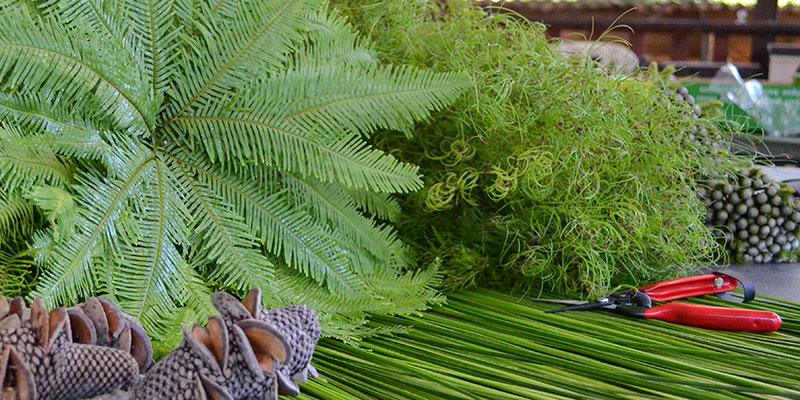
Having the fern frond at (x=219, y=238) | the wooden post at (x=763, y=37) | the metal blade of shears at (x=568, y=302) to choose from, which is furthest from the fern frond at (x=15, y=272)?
the wooden post at (x=763, y=37)

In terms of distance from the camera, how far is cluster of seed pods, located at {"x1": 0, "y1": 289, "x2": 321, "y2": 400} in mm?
475

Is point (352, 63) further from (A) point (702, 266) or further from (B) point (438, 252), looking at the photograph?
(A) point (702, 266)

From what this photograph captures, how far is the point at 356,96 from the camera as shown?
2.84ft

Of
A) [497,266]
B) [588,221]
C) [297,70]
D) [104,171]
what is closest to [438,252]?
[497,266]

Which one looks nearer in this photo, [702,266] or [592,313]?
[592,313]

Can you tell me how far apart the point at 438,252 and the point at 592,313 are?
0.71 ft

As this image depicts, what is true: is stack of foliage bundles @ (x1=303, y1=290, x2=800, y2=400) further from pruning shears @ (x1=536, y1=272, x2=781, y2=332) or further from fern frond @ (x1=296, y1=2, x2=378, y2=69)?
fern frond @ (x1=296, y1=2, x2=378, y2=69)

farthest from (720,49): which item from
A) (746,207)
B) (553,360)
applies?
(553,360)

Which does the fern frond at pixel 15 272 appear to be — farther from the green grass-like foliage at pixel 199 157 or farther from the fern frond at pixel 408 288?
the fern frond at pixel 408 288

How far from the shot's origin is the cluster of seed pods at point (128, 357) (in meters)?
0.47

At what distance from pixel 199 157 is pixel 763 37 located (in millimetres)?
3838

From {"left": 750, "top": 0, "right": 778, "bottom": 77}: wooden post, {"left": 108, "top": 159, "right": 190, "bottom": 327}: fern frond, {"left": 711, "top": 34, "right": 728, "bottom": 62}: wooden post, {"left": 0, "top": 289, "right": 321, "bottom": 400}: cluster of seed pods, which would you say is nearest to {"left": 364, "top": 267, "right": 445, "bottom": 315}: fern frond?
{"left": 108, "top": 159, "right": 190, "bottom": 327}: fern frond

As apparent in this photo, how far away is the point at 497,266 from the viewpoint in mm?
999

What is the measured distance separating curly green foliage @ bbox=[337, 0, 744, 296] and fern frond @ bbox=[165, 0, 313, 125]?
0.24 m
